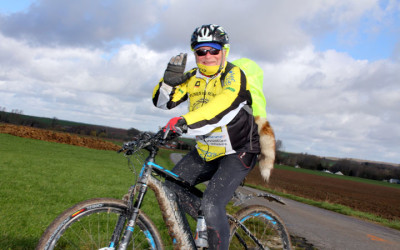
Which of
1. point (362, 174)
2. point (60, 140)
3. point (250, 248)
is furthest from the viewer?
point (362, 174)

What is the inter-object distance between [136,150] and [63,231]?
2.92 ft

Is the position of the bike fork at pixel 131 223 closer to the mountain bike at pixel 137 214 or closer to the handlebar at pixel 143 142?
the mountain bike at pixel 137 214

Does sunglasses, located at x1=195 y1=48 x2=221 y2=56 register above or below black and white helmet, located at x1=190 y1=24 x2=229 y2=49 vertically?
below

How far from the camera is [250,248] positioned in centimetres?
422

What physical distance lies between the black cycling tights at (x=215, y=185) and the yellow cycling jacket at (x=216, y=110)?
0.45 feet

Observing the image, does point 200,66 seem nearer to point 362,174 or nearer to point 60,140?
point 60,140

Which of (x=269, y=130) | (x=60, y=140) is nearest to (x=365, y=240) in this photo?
(x=269, y=130)

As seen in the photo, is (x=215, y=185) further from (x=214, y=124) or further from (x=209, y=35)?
(x=209, y=35)

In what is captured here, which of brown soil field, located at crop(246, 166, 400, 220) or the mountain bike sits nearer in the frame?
the mountain bike

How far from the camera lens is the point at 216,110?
321 centimetres

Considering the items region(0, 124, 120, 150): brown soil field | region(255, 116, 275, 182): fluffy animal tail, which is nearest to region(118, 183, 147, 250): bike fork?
region(255, 116, 275, 182): fluffy animal tail

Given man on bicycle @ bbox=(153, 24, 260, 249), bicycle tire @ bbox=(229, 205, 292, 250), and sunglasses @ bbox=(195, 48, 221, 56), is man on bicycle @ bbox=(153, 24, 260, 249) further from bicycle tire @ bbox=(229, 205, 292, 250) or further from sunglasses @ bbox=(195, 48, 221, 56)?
bicycle tire @ bbox=(229, 205, 292, 250)

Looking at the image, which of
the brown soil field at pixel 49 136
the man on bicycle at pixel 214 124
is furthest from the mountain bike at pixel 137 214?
the brown soil field at pixel 49 136

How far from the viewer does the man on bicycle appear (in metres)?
3.38
